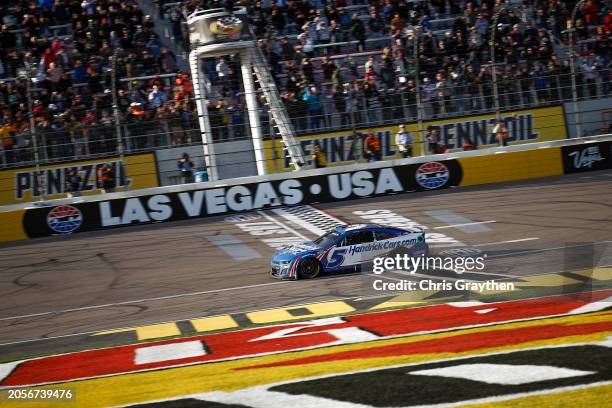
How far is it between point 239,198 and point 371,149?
4.14 m

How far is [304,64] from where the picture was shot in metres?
25.1

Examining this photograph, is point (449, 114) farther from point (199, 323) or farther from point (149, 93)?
point (199, 323)

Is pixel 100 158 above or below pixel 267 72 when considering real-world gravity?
below

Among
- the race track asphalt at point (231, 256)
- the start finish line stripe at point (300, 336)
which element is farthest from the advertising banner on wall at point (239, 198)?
the start finish line stripe at point (300, 336)

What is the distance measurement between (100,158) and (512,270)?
38.3ft

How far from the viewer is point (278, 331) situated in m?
11.9

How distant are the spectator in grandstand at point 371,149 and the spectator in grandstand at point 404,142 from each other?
0.65 m

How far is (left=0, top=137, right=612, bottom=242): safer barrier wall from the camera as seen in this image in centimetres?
2130

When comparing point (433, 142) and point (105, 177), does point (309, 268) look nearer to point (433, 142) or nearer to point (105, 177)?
point (105, 177)

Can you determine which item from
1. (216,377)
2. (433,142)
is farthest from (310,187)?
(216,377)

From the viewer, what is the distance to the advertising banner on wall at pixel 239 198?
21297 mm

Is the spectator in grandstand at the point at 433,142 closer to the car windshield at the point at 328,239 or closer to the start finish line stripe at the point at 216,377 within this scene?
the car windshield at the point at 328,239

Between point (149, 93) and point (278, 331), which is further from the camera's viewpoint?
point (149, 93)

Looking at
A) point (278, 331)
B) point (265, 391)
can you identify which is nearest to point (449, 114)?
point (278, 331)
